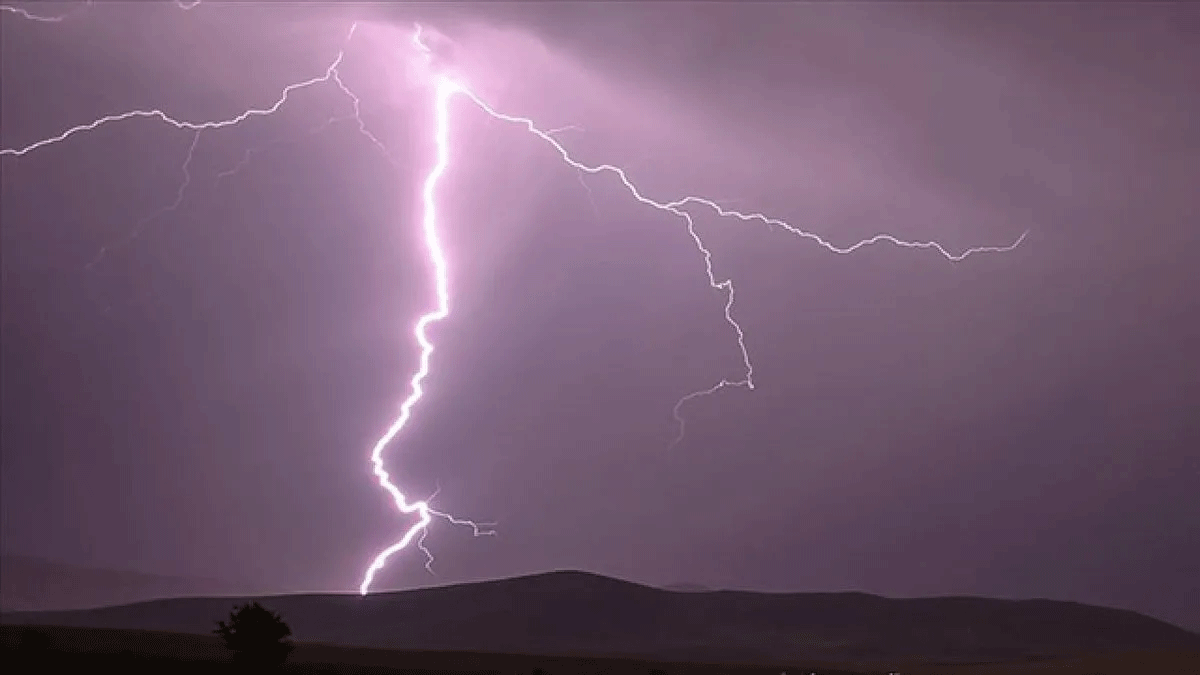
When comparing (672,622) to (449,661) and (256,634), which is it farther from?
(256,634)

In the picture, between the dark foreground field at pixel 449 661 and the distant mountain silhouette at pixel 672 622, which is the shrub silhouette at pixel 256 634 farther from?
the distant mountain silhouette at pixel 672 622

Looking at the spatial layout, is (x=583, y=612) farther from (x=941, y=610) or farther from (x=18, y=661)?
(x=18, y=661)

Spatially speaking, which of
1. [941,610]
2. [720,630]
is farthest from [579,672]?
[941,610]

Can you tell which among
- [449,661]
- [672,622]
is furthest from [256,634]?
[672,622]

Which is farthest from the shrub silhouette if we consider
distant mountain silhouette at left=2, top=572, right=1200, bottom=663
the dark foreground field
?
distant mountain silhouette at left=2, top=572, right=1200, bottom=663

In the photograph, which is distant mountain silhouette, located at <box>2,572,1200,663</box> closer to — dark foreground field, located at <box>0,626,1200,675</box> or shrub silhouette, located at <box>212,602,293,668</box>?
dark foreground field, located at <box>0,626,1200,675</box>

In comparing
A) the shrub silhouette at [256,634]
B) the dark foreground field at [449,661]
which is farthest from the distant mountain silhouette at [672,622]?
the shrub silhouette at [256,634]

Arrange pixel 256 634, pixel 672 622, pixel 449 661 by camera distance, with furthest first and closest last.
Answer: pixel 672 622 < pixel 449 661 < pixel 256 634
